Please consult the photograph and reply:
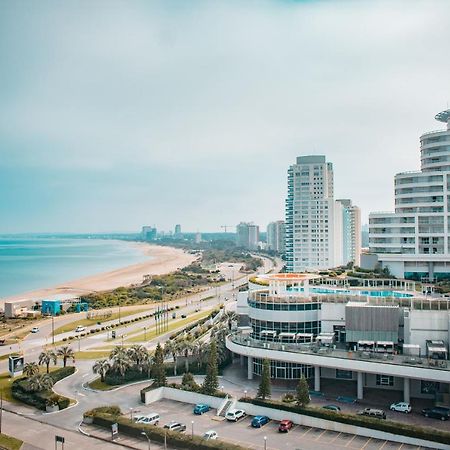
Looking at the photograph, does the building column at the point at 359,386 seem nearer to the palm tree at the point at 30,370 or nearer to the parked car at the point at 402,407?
the parked car at the point at 402,407

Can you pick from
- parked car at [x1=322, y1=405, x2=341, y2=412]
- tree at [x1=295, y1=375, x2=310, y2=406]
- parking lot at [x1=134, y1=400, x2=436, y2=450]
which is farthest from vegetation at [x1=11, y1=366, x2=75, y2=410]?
parked car at [x1=322, y1=405, x2=341, y2=412]

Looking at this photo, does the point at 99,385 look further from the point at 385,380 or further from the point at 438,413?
the point at 438,413

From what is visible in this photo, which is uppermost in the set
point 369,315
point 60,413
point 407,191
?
point 407,191

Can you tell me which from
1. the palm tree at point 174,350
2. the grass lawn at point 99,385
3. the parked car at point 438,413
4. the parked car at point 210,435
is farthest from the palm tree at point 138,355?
the parked car at point 438,413

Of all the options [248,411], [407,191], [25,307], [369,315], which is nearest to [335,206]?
[407,191]

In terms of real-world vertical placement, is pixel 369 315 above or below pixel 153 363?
above

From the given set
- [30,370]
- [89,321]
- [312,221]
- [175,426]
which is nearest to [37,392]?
[30,370]

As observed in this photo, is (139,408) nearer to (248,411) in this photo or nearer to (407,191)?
(248,411)
